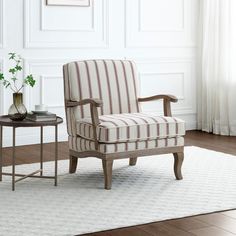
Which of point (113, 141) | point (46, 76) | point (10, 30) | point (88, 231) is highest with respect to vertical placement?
point (10, 30)

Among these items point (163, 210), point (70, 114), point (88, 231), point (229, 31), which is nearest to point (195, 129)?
point (229, 31)

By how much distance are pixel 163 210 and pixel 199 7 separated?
375cm

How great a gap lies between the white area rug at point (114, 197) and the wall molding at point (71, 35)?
1401mm

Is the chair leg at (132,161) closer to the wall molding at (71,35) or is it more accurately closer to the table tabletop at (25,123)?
the table tabletop at (25,123)

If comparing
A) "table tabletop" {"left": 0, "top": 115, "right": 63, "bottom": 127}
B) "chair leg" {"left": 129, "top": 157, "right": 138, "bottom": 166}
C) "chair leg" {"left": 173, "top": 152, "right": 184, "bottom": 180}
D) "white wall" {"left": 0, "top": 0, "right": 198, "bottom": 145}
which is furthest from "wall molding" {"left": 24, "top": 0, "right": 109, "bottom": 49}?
"chair leg" {"left": 173, "top": 152, "right": 184, "bottom": 180}

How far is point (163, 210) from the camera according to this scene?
12.1 ft

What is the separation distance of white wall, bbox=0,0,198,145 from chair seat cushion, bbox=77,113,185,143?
1.67 meters

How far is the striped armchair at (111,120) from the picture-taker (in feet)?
Result: 13.8

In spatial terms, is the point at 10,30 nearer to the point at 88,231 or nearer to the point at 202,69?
the point at 202,69

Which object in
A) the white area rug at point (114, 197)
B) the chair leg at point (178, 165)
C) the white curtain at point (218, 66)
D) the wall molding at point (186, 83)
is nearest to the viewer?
the white area rug at point (114, 197)

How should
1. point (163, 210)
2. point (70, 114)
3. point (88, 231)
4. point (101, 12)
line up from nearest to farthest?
point (88, 231) → point (163, 210) → point (70, 114) → point (101, 12)

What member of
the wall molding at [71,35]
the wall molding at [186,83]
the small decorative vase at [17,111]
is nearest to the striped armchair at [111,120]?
the small decorative vase at [17,111]

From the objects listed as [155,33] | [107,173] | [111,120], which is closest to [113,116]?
[111,120]

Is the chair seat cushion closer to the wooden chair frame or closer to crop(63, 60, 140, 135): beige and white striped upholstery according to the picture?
the wooden chair frame
